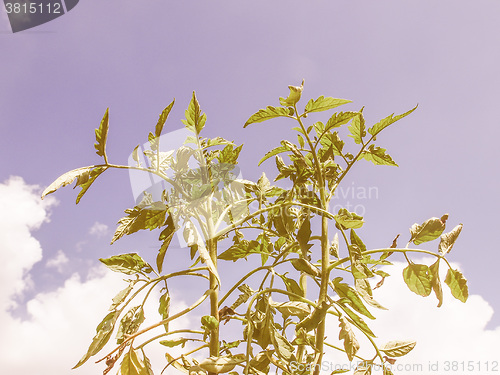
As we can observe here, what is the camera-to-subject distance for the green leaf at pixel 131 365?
1.11m

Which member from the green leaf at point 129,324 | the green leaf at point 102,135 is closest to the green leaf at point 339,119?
the green leaf at point 102,135

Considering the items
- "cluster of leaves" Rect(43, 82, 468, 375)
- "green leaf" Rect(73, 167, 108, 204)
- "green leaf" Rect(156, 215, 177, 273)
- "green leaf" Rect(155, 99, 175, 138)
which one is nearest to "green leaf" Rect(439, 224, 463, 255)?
"cluster of leaves" Rect(43, 82, 468, 375)

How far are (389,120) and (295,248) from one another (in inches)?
21.3

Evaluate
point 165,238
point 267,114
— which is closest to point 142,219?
point 165,238

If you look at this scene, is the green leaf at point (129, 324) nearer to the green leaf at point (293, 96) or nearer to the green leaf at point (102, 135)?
the green leaf at point (102, 135)

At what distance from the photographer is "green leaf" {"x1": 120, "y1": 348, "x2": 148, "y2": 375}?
3.64ft

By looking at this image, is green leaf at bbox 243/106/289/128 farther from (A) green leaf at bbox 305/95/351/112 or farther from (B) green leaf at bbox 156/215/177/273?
(B) green leaf at bbox 156/215/177/273

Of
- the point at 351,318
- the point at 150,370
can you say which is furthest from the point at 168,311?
the point at 351,318

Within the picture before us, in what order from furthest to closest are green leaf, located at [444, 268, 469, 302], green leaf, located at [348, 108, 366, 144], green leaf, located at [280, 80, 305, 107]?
1. green leaf, located at [348, 108, 366, 144]
2. green leaf, located at [280, 80, 305, 107]
3. green leaf, located at [444, 268, 469, 302]

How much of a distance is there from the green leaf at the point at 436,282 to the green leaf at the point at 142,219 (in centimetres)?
83

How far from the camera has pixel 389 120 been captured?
1277mm

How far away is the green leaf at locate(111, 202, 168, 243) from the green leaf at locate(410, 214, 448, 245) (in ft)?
2.53

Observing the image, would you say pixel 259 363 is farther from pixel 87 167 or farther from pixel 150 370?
pixel 87 167

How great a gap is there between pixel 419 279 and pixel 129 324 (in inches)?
34.1
